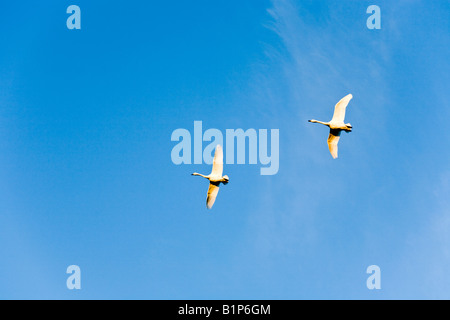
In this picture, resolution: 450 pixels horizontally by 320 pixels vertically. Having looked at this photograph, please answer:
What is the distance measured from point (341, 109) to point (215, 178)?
1360cm

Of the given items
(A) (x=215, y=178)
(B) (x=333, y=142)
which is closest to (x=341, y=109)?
(B) (x=333, y=142)

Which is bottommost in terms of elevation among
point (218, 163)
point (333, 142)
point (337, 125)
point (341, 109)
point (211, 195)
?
point (211, 195)

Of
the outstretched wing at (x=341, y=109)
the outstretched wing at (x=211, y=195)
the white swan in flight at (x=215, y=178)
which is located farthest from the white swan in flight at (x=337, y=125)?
the outstretched wing at (x=211, y=195)

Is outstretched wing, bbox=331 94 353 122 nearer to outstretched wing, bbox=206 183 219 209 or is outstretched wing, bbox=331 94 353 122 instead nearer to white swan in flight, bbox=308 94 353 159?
white swan in flight, bbox=308 94 353 159

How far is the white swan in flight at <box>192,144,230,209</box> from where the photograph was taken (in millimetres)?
69562

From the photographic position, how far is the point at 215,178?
231 ft

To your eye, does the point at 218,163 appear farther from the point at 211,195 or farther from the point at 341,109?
the point at 341,109

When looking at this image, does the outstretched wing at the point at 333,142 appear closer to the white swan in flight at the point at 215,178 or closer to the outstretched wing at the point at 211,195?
the white swan in flight at the point at 215,178
